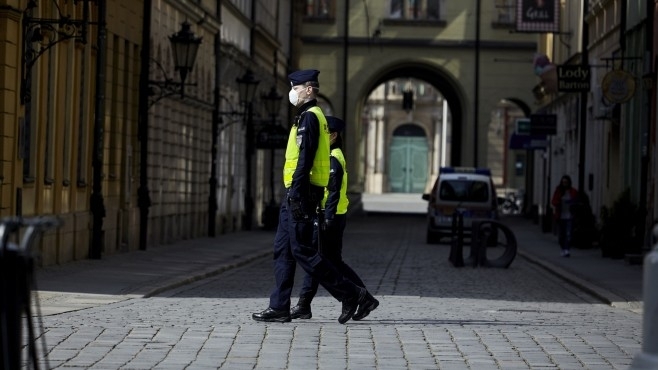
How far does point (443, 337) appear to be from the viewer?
13469 mm

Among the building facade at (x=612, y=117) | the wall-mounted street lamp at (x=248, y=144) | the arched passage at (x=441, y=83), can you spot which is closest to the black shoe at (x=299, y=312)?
the building facade at (x=612, y=117)

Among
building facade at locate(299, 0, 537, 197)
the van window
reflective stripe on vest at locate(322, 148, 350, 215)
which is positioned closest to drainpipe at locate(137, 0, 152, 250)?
the van window

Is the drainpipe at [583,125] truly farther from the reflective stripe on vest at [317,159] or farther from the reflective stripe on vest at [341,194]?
the reflective stripe on vest at [317,159]

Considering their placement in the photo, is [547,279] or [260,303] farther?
[547,279]

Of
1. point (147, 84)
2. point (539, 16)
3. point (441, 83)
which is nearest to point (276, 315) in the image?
point (147, 84)

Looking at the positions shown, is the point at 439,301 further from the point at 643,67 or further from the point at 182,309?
the point at 643,67

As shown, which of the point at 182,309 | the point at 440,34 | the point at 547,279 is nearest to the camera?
the point at 182,309

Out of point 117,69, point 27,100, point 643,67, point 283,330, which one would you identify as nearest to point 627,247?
point 643,67

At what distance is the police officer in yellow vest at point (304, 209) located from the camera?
14250mm

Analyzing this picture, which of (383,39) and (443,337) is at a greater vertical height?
(383,39)

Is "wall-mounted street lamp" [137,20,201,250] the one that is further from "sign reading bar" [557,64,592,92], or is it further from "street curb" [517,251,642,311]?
"sign reading bar" [557,64,592,92]

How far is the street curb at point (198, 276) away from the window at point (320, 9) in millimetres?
38707

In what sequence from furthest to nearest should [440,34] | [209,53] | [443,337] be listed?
[440,34]
[209,53]
[443,337]

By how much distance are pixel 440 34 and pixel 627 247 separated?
3978cm
